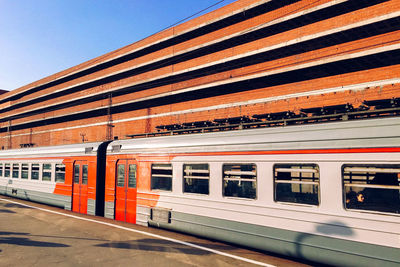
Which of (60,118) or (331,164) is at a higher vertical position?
(60,118)

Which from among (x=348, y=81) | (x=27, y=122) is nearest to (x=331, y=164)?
(x=348, y=81)

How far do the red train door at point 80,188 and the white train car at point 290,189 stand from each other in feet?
12.4

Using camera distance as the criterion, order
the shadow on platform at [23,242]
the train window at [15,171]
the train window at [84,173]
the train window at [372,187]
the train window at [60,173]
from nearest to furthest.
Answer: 1. the train window at [372,187]
2. the shadow on platform at [23,242]
3. the train window at [84,173]
4. the train window at [60,173]
5. the train window at [15,171]

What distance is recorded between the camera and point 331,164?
5617mm

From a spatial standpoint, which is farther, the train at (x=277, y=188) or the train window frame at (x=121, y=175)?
the train window frame at (x=121, y=175)

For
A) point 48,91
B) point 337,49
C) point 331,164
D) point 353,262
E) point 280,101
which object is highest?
point 48,91

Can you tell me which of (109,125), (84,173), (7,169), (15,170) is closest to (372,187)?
(84,173)

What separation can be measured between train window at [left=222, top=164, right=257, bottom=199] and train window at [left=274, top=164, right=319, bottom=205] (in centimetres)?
58

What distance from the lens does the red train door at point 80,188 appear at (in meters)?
11.5

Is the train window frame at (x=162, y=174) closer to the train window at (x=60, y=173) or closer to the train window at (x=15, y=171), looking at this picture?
the train window at (x=60, y=173)

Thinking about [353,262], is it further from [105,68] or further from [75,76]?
[75,76]

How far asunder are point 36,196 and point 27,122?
139ft

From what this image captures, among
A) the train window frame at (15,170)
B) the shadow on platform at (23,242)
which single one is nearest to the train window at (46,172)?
the train window frame at (15,170)

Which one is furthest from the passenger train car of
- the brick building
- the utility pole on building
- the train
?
the utility pole on building
